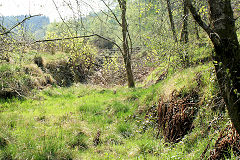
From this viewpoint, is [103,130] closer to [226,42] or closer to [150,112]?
[150,112]

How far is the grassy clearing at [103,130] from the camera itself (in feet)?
11.7

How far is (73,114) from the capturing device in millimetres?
6355

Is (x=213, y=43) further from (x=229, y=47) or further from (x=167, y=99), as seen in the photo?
(x=167, y=99)

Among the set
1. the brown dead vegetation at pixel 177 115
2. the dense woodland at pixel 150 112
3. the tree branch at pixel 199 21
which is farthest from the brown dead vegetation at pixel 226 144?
the tree branch at pixel 199 21

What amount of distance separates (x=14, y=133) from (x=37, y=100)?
377 cm

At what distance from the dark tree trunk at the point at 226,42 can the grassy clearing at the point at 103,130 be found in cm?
69

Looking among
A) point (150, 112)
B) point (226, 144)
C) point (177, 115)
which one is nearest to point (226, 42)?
point (226, 144)

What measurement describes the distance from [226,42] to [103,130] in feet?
13.1

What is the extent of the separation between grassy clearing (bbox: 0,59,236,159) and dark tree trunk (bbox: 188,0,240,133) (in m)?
0.69

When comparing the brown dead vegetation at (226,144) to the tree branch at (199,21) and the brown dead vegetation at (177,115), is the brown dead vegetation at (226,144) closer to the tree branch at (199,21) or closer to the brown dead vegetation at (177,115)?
the brown dead vegetation at (177,115)

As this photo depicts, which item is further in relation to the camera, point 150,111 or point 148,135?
point 150,111

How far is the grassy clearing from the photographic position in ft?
11.7

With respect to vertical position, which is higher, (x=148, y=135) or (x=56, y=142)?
(x=56, y=142)

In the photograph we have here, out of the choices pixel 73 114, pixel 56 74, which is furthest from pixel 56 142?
pixel 56 74
